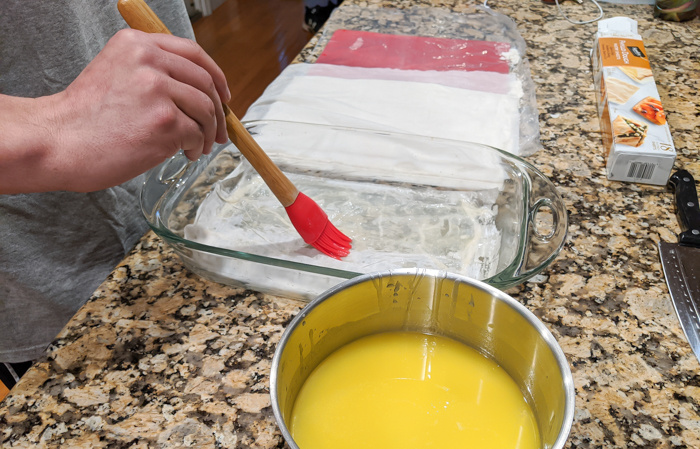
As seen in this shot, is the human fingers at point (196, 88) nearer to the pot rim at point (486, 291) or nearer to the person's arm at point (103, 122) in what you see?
the person's arm at point (103, 122)

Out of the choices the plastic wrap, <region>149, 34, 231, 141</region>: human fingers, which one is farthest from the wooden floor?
<region>149, 34, 231, 141</region>: human fingers

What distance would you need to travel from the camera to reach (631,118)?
2.72ft

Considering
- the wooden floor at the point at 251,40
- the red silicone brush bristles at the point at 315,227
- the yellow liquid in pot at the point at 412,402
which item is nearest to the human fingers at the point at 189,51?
the red silicone brush bristles at the point at 315,227

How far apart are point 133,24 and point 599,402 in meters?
0.63

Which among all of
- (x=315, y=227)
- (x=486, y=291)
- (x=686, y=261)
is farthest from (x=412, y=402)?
(x=686, y=261)

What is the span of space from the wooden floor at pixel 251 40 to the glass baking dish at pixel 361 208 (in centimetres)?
152

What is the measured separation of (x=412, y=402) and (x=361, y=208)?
1.35ft

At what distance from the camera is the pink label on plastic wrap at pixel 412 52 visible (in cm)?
112

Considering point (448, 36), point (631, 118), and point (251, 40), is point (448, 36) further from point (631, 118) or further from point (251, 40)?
point (251, 40)

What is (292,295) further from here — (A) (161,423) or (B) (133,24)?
(B) (133,24)

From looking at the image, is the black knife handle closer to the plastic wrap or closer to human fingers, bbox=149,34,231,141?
the plastic wrap

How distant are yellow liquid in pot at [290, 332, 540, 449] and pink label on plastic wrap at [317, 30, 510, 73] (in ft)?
2.49

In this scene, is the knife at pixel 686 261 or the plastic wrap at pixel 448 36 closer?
the knife at pixel 686 261

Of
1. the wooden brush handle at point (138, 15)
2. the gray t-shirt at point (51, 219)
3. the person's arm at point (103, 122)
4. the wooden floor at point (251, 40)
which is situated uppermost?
the wooden brush handle at point (138, 15)
